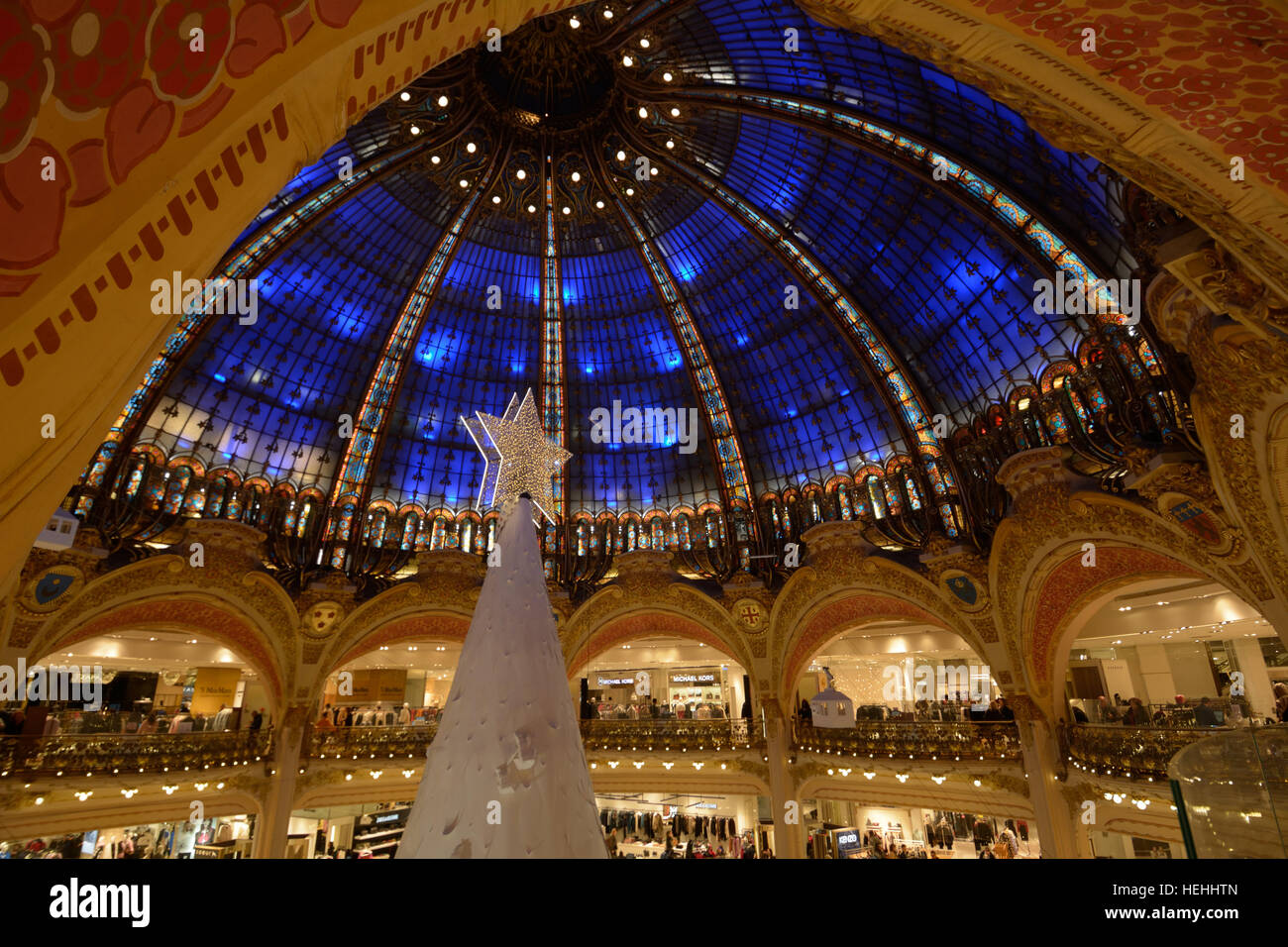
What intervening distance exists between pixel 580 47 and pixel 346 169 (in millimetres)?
8093

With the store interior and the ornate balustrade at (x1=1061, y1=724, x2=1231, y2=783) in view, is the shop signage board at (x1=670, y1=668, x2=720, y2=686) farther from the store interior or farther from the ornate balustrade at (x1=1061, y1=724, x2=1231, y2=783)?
the ornate balustrade at (x1=1061, y1=724, x2=1231, y2=783)

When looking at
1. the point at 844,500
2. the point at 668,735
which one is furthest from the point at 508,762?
the point at 668,735

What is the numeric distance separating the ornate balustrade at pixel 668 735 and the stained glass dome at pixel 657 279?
25.3 ft

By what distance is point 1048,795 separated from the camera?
17.8 meters

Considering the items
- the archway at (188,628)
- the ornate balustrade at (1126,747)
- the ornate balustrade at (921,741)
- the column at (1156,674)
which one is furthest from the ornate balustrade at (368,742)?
the column at (1156,674)

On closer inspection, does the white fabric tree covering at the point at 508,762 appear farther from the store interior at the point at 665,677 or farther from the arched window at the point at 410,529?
the store interior at the point at 665,677

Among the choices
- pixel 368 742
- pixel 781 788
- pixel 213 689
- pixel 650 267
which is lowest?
pixel 781 788

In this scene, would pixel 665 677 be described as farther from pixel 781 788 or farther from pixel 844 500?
pixel 844 500

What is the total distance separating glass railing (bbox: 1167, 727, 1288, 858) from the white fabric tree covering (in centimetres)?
501

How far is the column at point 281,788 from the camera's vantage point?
68.6ft

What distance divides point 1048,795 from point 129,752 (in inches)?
1071
